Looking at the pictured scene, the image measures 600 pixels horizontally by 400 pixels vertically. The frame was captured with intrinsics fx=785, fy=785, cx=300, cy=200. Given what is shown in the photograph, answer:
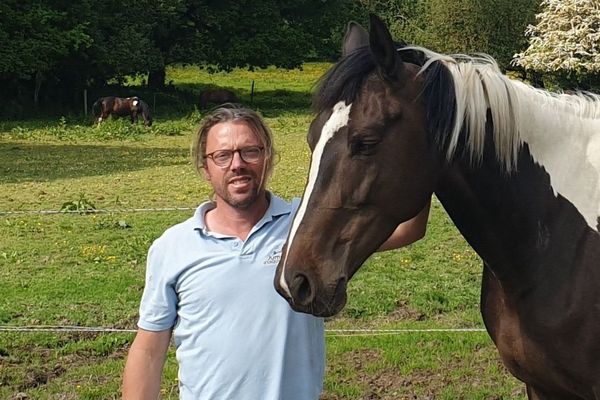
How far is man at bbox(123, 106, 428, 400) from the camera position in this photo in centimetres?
227

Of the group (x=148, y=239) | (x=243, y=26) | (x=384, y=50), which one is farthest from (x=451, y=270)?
(x=243, y=26)

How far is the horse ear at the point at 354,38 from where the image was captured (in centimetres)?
254

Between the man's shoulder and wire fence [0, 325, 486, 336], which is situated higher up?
the man's shoulder

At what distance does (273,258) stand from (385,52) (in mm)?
681

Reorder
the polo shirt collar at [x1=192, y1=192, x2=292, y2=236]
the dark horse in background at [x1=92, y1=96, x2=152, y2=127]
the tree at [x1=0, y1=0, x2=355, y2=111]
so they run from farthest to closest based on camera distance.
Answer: the tree at [x1=0, y1=0, x2=355, y2=111], the dark horse in background at [x1=92, y1=96, x2=152, y2=127], the polo shirt collar at [x1=192, y1=192, x2=292, y2=236]

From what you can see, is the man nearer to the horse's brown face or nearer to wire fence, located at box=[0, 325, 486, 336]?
the horse's brown face

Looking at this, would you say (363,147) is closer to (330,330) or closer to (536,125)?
(536,125)

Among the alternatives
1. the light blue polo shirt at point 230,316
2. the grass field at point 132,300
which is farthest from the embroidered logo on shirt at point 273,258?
the grass field at point 132,300

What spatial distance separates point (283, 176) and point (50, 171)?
13.3 feet

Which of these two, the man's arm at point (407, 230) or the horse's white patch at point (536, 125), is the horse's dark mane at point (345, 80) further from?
the man's arm at point (407, 230)

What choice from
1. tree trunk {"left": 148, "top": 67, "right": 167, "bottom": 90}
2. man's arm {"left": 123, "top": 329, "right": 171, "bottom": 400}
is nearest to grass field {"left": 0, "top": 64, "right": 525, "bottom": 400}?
man's arm {"left": 123, "top": 329, "right": 171, "bottom": 400}

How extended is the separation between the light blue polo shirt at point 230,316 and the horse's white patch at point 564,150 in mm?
887

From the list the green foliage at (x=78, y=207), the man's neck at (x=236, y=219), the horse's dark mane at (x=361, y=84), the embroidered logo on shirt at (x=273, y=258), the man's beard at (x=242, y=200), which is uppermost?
the horse's dark mane at (x=361, y=84)

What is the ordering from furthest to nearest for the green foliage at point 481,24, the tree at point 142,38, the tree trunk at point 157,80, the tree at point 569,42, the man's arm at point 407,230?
the green foliage at point 481,24 < the tree trunk at point 157,80 < the tree at point 142,38 < the tree at point 569,42 < the man's arm at point 407,230
